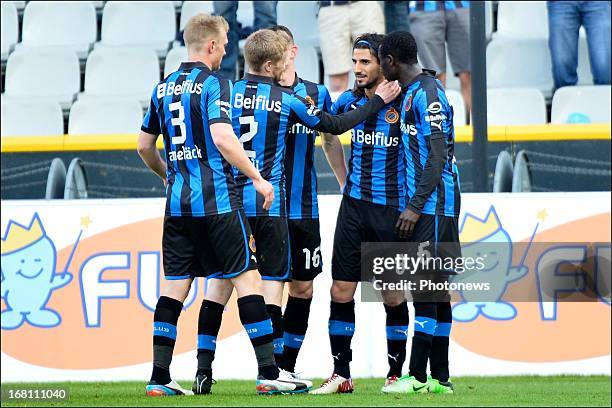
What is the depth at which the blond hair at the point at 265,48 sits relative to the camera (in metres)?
6.82

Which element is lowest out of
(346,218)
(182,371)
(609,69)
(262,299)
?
(182,371)

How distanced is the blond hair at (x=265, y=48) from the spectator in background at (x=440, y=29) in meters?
4.58

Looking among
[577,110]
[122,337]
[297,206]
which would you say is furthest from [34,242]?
A: [577,110]

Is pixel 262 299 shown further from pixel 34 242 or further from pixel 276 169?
pixel 34 242

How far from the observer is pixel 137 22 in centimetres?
1315

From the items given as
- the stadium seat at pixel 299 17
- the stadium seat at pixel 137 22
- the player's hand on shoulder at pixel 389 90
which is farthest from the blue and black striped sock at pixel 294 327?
the stadium seat at pixel 137 22

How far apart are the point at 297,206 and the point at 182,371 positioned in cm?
261

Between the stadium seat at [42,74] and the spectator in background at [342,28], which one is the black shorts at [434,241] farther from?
the stadium seat at [42,74]

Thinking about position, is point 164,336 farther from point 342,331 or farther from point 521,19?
point 521,19

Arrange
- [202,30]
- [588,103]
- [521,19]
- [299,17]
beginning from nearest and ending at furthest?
1. [202,30]
2. [588,103]
3. [521,19]
4. [299,17]

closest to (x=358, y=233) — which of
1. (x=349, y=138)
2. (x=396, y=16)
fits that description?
(x=349, y=138)

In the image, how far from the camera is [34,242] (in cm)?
947

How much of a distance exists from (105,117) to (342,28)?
94.6 inches

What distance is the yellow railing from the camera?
10.2m
